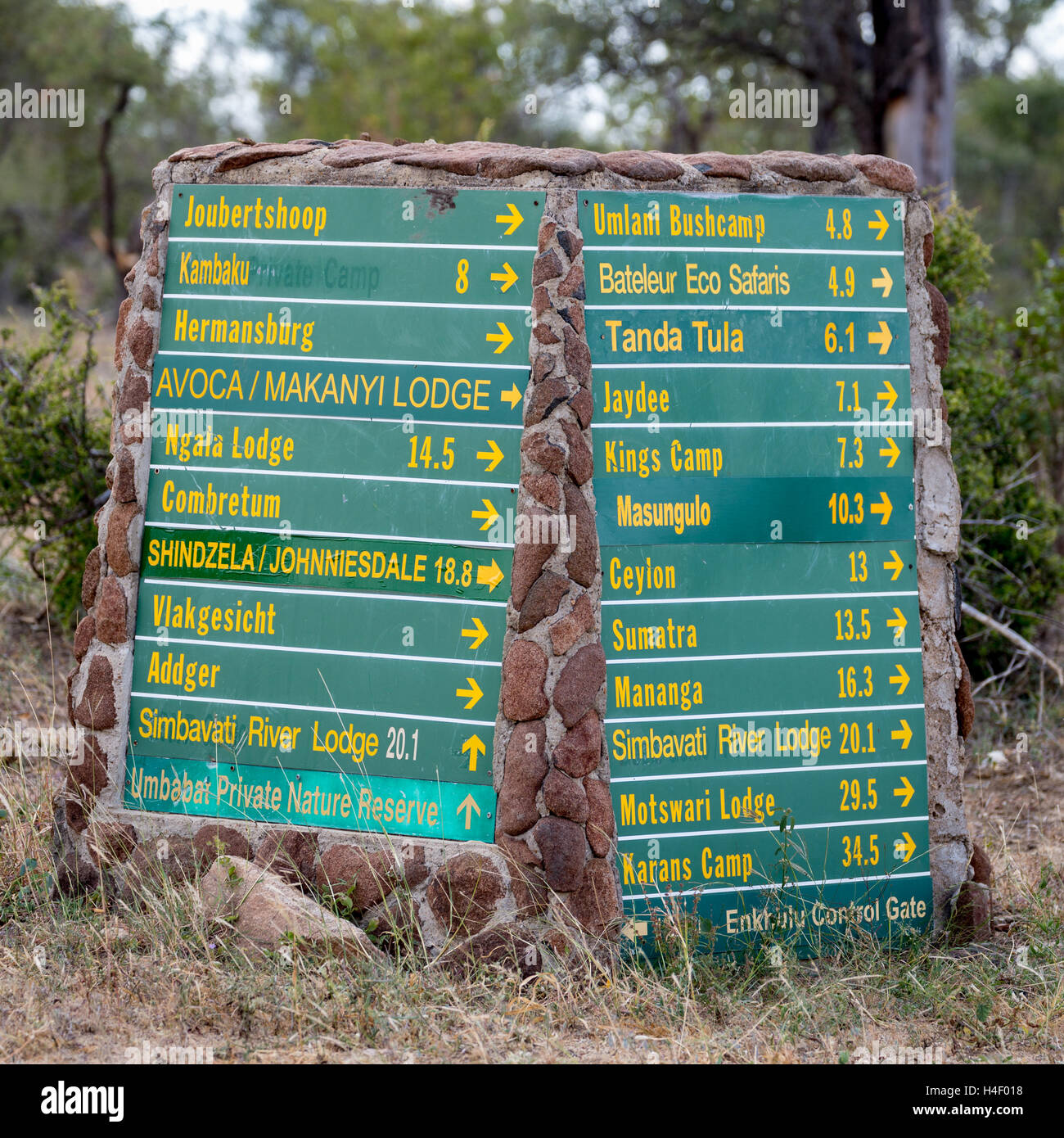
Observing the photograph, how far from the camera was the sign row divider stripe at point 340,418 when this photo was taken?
11.8ft

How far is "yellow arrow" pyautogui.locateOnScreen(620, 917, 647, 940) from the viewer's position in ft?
11.6

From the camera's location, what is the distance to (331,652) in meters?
3.66

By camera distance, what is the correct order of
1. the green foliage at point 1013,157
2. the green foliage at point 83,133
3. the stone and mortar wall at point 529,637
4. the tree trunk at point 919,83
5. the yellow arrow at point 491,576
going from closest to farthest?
the stone and mortar wall at point 529,637, the yellow arrow at point 491,576, the tree trunk at point 919,83, the green foliage at point 83,133, the green foliage at point 1013,157

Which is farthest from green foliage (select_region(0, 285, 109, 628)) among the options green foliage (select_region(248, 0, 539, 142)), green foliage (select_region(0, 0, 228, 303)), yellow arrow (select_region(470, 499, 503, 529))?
green foliage (select_region(248, 0, 539, 142))

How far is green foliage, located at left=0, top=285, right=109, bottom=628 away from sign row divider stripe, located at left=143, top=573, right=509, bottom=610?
247 centimetres

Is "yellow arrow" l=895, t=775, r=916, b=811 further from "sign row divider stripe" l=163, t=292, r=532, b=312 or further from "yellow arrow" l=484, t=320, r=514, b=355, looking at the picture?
"yellow arrow" l=484, t=320, r=514, b=355

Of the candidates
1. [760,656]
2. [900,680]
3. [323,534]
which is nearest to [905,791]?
[900,680]

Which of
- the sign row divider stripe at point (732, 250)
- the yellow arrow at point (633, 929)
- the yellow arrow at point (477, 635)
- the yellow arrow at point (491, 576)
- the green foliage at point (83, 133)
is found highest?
the green foliage at point (83, 133)

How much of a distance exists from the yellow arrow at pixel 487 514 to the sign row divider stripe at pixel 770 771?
96cm

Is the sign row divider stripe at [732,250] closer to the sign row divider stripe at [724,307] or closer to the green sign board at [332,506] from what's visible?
the sign row divider stripe at [724,307]

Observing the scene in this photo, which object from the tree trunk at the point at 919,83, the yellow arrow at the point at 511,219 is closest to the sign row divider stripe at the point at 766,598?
the yellow arrow at the point at 511,219

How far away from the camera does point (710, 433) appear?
3.71 m

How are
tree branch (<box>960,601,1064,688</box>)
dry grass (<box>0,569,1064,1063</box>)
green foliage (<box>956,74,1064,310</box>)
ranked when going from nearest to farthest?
dry grass (<box>0,569,1064,1063</box>)
tree branch (<box>960,601,1064,688</box>)
green foliage (<box>956,74,1064,310</box>)

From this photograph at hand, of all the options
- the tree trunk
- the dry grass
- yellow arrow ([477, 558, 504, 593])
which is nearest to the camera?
the dry grass
